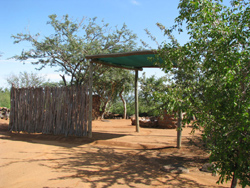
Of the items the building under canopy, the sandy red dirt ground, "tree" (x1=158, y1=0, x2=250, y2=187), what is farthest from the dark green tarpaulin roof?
the sandy red dirt ground

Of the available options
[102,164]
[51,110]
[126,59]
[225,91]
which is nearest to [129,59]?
[126,59]

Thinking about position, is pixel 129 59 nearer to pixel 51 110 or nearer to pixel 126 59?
pixel 126 59

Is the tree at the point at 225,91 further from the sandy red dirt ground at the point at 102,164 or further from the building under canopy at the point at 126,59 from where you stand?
the building under canopy at the point at 126,59

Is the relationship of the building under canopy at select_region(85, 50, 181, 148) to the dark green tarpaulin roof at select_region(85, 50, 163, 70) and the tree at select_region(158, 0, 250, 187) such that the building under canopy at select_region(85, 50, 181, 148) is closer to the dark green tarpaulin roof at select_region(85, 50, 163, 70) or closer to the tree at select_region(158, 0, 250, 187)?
the dark green tarpaulin roof at select_region(85, 50, 163, 70)

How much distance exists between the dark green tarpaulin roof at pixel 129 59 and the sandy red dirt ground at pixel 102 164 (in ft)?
8.28

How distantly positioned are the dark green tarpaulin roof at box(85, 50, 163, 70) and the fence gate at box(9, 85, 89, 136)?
1300 millimetres

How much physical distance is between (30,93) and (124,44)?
23.1ft

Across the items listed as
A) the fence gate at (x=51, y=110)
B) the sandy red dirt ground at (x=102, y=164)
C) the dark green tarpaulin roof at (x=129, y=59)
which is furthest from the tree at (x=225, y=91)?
the fence gate at (x=51, y=110)

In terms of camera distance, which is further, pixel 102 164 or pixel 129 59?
pixel 129 59

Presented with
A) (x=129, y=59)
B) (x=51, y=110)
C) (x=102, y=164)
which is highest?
(x=129, y=59)

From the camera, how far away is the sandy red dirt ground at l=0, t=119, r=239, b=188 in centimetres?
398

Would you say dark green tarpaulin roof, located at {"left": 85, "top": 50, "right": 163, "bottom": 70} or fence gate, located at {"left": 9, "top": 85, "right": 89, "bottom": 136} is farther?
fence gate, located at {"left": 9, "top": 85, "right": 89, "bottom": 136}

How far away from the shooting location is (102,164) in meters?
5.11

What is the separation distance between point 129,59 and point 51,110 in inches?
149
